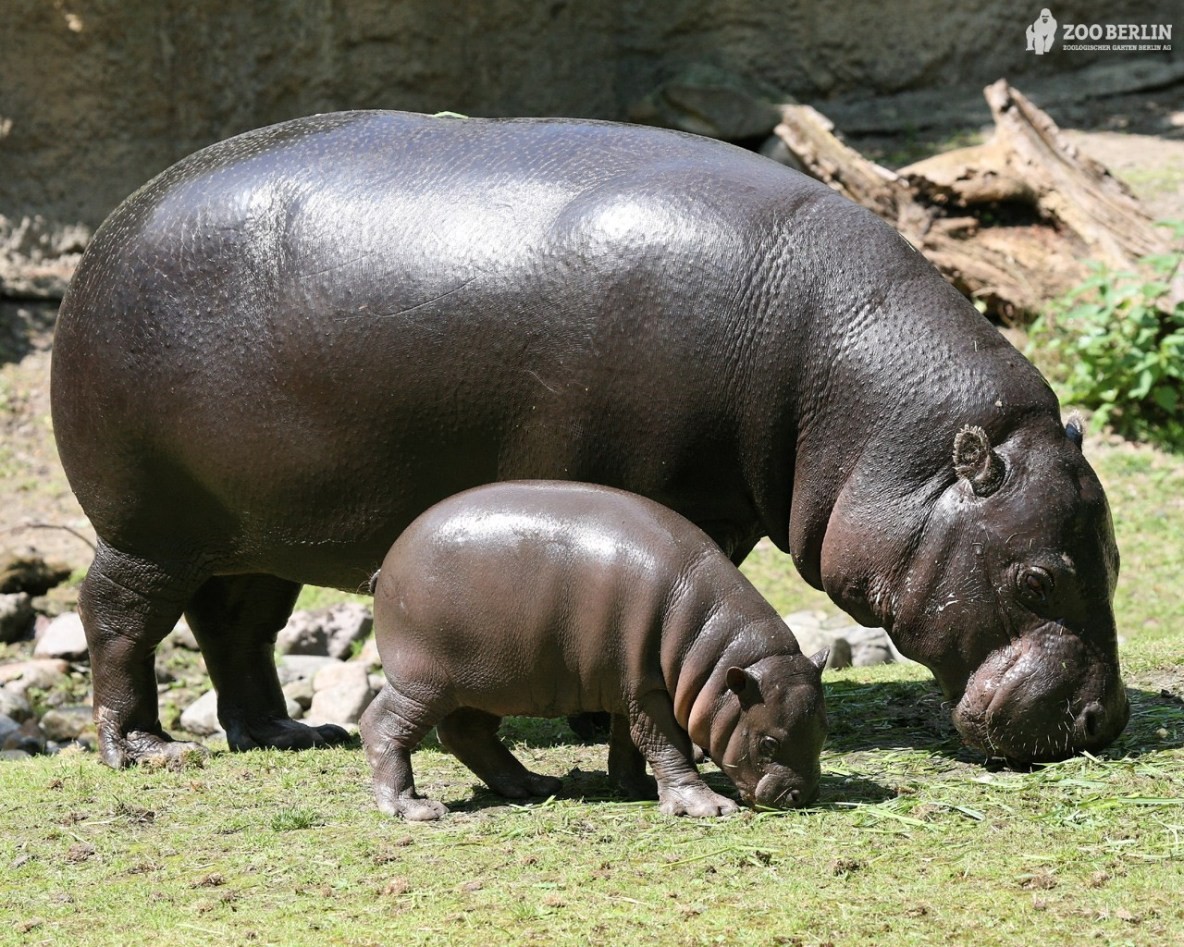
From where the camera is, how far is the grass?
159 inches

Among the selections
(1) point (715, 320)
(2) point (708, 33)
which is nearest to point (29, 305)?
(2) point (708, 33)

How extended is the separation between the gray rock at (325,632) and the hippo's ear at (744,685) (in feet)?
17.0

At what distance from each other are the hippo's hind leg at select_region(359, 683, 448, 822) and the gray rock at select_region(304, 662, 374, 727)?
9.15 feet

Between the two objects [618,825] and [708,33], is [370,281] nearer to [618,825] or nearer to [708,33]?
[618,825]

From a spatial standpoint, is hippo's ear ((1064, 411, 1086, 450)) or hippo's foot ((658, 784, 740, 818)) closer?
hippo's foot ((658, 784, 740, 818))

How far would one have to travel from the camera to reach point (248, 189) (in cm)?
599

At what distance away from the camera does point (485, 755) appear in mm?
5387

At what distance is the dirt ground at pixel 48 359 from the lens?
11156mm

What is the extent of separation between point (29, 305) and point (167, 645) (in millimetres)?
4793

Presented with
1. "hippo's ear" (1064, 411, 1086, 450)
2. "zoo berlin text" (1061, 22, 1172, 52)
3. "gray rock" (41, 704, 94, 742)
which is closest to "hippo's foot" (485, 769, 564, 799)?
"hippo's ear" (1064, 411, 1086, 450)

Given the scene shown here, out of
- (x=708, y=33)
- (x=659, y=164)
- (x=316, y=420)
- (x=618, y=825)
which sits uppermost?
(x=708, y=33)

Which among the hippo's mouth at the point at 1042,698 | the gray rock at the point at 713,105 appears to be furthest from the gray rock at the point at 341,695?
the gray rock at the point at 713,105

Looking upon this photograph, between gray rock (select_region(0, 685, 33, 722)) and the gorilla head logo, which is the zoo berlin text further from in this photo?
gray rock (select_region(0, 685, 33, 722))

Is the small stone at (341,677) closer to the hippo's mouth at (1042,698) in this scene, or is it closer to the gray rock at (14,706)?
the gray rock at (14,706)
